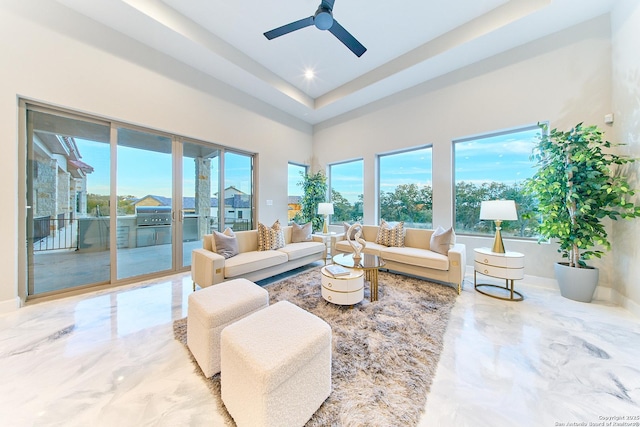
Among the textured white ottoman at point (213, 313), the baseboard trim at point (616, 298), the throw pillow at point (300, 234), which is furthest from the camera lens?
the throw pillow at point (300, 234)

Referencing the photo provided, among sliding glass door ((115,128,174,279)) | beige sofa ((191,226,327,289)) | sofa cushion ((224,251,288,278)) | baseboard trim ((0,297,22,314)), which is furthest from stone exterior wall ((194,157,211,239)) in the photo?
baseboard trim ((0,297,22,314))

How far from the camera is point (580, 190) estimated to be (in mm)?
2652

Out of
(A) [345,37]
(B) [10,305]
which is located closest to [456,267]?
(A) [345,37]

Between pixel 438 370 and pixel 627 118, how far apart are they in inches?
140

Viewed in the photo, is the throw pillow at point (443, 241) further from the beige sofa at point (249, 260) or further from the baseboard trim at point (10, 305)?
the baseboard trim at point (10, 305)

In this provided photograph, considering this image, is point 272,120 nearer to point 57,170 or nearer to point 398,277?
point 57,170

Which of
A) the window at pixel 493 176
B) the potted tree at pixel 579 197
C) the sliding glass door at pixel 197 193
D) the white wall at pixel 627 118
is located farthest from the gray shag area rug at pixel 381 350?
the sliding glass door at pixel 197 193

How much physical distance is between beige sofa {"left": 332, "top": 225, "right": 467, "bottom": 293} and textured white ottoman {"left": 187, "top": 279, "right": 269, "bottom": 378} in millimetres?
2369

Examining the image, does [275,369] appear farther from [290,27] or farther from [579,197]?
[579,197]

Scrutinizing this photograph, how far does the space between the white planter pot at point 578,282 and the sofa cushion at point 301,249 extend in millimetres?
3376

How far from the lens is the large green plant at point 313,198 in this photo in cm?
562

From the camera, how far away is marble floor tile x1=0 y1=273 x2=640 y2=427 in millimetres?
1251

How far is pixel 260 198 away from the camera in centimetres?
499

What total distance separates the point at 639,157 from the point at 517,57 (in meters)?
2.09
